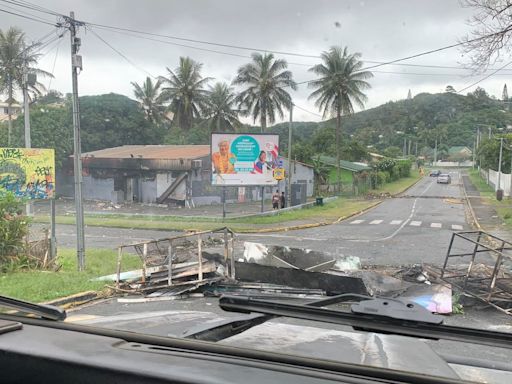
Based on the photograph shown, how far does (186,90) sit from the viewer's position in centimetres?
4903

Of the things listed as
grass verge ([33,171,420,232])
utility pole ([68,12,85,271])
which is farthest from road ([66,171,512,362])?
utility pole ([68,12,85,271])

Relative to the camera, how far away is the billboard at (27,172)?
1046 cm

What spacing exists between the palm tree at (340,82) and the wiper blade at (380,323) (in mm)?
44147

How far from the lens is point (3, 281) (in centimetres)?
910

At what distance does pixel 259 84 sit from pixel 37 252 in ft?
101

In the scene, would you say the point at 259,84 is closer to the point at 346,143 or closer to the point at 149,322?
the point at 346,143

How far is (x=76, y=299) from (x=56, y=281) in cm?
97

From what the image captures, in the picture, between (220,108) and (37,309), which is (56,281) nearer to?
(37,309)

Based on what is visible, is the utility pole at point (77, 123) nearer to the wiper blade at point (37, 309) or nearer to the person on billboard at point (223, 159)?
the wiper blade at point (37, 309)

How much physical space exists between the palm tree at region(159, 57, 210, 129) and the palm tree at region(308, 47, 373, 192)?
1112 cm

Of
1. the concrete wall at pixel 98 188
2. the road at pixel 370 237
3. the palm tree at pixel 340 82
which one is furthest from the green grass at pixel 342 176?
the road at pixel 370 237

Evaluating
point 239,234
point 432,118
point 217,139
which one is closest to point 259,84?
point 217,139

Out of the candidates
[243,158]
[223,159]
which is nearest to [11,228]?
[223,159]

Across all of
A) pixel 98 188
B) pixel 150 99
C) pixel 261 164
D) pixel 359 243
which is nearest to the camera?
pixel 359 243
